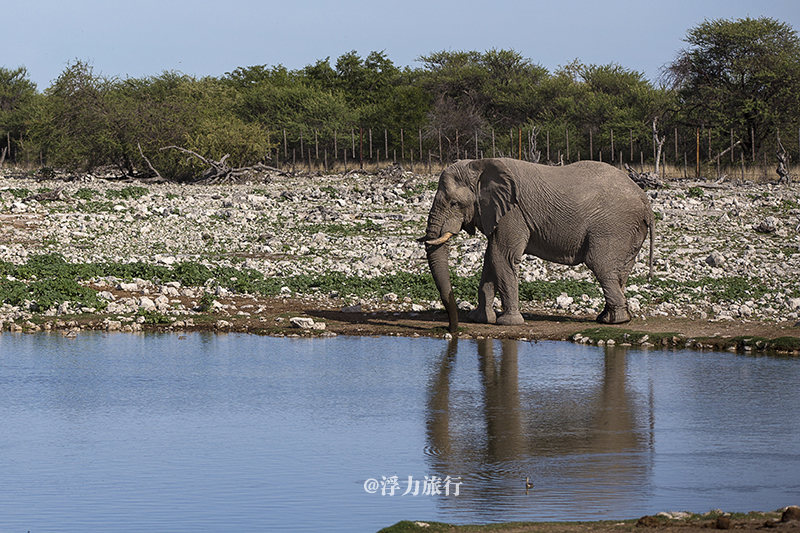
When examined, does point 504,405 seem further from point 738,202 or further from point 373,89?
point 373,89

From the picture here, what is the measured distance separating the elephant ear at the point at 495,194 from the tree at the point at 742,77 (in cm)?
2649

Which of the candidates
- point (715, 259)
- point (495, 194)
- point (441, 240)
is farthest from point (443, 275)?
point (715, 259)

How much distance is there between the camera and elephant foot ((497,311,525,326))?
12922 millimetres

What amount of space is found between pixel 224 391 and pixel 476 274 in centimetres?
740

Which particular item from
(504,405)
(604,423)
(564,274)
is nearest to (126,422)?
(504,405)

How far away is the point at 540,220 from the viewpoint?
1282cm

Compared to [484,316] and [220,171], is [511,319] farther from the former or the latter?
[220,171]

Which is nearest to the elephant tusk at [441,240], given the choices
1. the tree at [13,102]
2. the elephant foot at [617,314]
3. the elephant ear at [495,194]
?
the elephant ear at [495,194]

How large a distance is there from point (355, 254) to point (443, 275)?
574 cm

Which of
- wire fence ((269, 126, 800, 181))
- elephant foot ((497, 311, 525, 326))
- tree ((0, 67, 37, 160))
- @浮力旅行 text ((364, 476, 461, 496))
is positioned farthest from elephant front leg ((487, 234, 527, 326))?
tree ((0, 67, 37, 160))

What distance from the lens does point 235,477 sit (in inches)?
262

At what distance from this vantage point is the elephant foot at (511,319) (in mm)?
12922

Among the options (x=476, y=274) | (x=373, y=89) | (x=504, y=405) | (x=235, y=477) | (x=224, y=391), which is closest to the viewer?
(x=235, y=477)

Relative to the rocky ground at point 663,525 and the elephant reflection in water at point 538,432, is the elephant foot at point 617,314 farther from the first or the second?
the rocky ground at point 663,525
